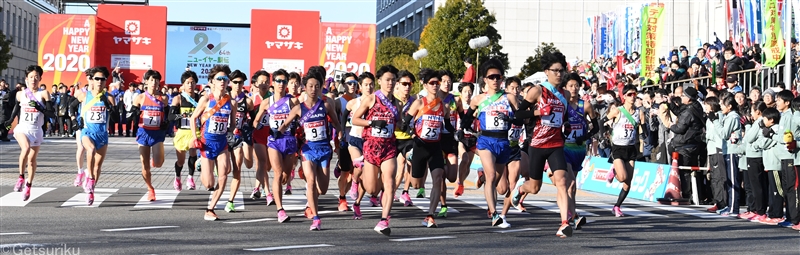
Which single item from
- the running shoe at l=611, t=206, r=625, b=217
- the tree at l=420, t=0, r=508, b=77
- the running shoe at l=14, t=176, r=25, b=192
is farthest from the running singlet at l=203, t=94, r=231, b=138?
the tree at l=420, t=0, r=508, b=77

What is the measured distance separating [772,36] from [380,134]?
12.5 metres

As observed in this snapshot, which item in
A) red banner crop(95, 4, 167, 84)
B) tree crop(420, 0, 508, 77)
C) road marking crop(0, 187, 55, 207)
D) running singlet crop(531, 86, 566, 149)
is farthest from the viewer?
tree crop(420, 0, 508, 77)

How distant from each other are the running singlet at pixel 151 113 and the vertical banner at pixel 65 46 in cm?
2863

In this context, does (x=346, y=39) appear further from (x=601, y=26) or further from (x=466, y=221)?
(x=466, y=221)

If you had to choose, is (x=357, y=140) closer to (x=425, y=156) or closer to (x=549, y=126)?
(x=425, y=156)

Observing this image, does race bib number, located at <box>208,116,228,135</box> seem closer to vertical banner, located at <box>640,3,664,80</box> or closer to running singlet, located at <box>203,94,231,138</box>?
running singlet, located at <box>203,94,231,138</box>

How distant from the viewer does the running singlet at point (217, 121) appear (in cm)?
1339

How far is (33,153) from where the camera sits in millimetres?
15797

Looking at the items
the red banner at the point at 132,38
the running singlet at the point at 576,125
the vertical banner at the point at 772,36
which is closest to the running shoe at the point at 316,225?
the running singlet at the point at 576,125

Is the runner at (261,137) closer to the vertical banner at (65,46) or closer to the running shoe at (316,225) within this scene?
the running shoe at (316,225)

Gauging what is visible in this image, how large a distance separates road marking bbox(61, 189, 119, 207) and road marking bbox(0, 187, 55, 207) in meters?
0.52

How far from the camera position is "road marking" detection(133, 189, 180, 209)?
1503cm

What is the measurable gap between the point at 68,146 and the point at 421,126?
2376cm

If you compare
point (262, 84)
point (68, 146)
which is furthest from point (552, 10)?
point (262, 84)
